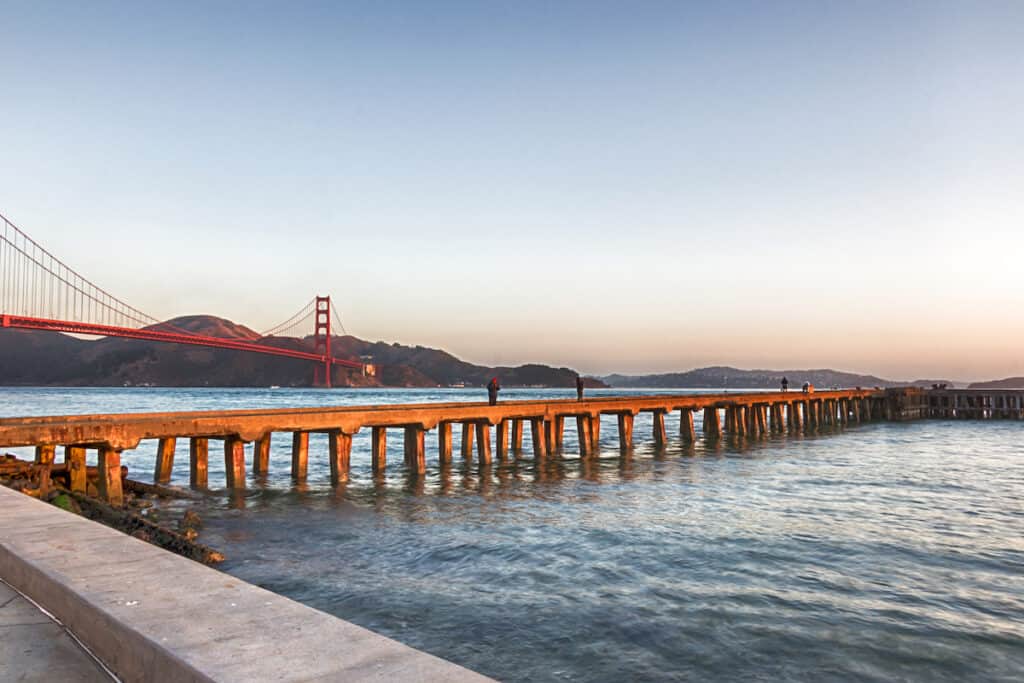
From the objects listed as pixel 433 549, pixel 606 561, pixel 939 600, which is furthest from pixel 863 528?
pixel 433 549

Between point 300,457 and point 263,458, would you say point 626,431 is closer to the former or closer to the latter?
point 300,457

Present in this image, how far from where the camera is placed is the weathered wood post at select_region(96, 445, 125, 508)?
1449 centimetres

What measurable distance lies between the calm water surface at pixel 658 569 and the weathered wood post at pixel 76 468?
3.22 metres

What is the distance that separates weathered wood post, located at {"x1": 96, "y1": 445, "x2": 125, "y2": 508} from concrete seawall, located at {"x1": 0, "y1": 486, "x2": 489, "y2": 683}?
10.7 m

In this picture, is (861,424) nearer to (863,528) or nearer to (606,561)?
(863,528)

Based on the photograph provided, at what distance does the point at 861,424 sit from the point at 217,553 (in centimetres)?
5686

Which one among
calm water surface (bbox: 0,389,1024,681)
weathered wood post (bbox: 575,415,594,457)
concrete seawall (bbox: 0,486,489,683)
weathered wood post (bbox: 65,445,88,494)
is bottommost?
calm water surface (bbox: 0,389,1024,681)

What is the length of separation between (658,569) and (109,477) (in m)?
11.0

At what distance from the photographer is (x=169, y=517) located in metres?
14.7

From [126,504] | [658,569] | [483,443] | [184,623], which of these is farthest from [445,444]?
[184,623]

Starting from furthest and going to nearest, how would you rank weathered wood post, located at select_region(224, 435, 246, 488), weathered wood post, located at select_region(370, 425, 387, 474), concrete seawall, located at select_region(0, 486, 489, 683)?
weathered wood post, located at select_region(370, 425, 387, 474)
weathered wood post, located at select_region(224, 435, 246, 488)
concrete seawall, located at select_region(0, 486, 489, 683)

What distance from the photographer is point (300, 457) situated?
21266mm

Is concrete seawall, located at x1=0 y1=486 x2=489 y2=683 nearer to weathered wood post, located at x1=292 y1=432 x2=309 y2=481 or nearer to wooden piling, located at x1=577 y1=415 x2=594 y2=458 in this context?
weathered wood post, located at x1=292 y1=432 x2=309 y2=481

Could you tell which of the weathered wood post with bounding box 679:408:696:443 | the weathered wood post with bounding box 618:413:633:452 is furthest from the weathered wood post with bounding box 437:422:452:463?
the weathered wood post with bounding box 679:408:696:443
